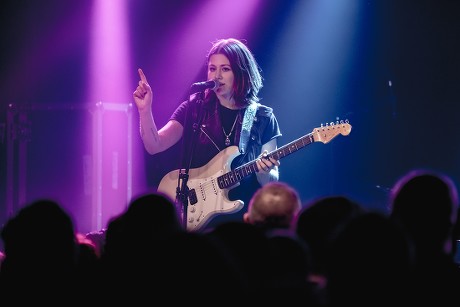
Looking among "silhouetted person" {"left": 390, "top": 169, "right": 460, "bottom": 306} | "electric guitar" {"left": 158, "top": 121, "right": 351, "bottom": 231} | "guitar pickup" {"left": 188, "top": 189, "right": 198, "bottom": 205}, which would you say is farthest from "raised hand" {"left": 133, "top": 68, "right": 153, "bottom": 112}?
"silhouetted person" {"left": 390, "top": 169, "right": 460, "bottom": 306}

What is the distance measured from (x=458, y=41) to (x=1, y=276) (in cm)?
619

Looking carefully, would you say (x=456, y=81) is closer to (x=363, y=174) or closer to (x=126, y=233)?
(x=363, y=174)

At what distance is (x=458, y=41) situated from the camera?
754 centimetres

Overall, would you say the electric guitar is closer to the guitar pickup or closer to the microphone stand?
the guitar pickup

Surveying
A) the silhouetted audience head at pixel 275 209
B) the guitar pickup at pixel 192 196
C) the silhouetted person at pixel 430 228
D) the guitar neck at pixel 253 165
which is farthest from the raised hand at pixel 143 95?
the silhouetted person at pixel 430 228

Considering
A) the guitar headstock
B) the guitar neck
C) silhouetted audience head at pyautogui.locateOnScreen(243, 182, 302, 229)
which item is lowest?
silhouetted audience head at pyautogui.locateOnScreen(243, 182, 302, 229)

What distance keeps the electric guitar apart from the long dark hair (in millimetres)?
659

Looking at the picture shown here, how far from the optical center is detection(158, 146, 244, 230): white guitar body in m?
7.18

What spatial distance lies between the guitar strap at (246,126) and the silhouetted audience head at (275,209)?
4.04m

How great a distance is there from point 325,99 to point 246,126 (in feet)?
3.59

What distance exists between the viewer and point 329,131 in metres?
7.03

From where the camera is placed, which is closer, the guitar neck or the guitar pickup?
the guitar neck

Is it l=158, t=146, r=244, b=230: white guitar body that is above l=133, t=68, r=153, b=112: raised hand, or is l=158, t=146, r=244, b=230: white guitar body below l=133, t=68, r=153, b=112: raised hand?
below

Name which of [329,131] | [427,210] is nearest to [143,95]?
[329,131]
